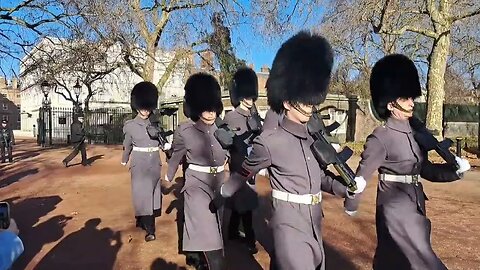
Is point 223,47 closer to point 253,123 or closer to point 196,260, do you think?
point 253,123

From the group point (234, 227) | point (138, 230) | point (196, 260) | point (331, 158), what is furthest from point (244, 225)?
point (331, 158)

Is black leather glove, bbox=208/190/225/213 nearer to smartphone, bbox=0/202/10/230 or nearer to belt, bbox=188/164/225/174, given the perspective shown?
belt, bbox=188/164/225/174

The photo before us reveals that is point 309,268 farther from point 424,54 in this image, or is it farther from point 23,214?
point 424,54

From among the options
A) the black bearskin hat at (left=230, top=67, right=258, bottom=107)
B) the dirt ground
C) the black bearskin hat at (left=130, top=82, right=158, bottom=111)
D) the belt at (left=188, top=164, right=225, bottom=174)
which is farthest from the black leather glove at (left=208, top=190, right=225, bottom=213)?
the black bearskin hat at (left=130, top=82, right=158, bottom=111)

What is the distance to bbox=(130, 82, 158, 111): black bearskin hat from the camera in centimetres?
746

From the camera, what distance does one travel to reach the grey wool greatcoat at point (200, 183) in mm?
4707

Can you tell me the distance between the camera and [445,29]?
16391 millimetres

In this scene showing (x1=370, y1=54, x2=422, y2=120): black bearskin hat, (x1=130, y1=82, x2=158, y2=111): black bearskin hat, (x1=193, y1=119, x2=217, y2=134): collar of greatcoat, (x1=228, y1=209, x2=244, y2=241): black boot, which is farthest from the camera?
(x1=130, y1=82, x2=158, y2=111): black bearskin hat

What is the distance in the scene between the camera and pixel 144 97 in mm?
7617

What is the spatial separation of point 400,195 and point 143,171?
12.8 feet

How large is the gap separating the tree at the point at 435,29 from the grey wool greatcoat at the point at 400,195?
1244cm

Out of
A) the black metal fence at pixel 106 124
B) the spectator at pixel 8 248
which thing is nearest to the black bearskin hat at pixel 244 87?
the spectator at pixel 8 248

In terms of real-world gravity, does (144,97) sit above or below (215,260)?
above

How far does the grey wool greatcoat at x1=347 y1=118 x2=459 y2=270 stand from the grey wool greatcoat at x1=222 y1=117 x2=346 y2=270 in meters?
0.67
